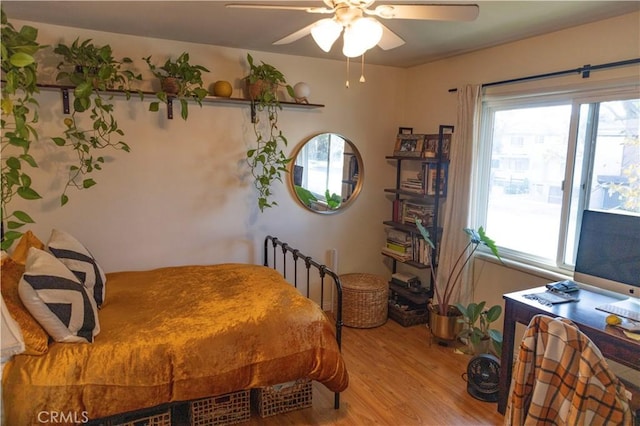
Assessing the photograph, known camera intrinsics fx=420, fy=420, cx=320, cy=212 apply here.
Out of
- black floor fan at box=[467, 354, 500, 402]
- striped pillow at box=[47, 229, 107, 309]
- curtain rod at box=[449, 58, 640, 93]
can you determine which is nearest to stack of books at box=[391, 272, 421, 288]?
black floor fan at box=[467, 354, 500, 402]

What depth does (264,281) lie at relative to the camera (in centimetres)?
282

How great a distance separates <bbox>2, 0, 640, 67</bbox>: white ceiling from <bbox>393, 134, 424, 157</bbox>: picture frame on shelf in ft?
2.70

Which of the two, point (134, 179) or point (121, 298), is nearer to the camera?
point (121, 298)

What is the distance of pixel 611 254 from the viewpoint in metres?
2.21

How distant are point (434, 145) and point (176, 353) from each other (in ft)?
8.82

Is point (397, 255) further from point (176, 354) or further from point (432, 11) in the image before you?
point (432, 11)

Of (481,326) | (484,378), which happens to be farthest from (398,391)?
(481,326)

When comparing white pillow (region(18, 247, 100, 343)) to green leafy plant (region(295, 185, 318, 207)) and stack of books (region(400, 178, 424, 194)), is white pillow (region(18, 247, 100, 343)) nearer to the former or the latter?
green leafy plant (region(295, 185, 318, 207))

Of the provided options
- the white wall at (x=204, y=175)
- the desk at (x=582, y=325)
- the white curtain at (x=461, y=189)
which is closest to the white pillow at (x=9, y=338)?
the white wall at (x=204, y=175)

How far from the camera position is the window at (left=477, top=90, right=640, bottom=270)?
255 cm

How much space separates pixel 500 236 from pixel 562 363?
6.09 feet

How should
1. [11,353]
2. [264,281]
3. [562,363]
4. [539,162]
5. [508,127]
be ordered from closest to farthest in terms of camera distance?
[562,363] → [11,353] → [264,281] → [539,162] → [508,127]

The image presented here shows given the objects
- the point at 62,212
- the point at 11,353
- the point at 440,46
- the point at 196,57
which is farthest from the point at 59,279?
the point at 440,46

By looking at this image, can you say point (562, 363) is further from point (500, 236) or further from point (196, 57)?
point (196, 57)
